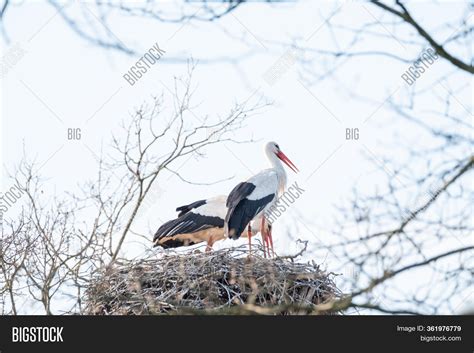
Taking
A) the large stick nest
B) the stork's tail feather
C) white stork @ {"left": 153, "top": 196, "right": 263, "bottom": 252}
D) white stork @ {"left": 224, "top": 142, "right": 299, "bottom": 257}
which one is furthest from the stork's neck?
the large stick nest

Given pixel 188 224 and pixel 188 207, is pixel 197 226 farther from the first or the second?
pixel 188 207

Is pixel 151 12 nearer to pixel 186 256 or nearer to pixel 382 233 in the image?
pixel 382 233

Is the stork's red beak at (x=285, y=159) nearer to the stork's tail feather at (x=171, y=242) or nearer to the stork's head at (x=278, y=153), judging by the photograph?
the stork's head at (x=278, y=153)

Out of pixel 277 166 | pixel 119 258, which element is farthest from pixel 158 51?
pixel 277 166

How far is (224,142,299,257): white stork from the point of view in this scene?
12133mm

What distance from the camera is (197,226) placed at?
12.4 metres

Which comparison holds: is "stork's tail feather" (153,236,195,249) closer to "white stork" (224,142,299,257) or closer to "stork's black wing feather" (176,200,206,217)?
"stork's black wing feather" (176,200,206,217)

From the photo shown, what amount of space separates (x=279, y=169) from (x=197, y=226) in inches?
60.8

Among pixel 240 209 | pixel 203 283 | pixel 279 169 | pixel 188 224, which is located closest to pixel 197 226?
pixel 188 224

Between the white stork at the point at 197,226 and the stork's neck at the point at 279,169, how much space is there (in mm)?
622

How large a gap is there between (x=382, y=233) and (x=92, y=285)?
5.11m

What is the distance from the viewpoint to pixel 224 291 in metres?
9.74

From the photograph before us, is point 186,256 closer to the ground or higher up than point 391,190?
higher up
